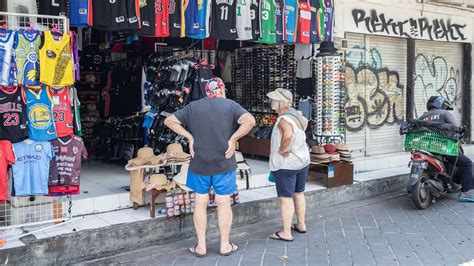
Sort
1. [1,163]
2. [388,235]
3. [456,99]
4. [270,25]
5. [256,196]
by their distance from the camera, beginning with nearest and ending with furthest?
[1,163] → [388,235] → [256,196] → [270,25] → [456,99]

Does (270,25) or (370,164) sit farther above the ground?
(270,25)

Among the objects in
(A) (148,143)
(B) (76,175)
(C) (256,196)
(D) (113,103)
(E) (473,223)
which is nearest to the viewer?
(B) (76,175)

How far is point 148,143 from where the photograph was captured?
8.91 metres

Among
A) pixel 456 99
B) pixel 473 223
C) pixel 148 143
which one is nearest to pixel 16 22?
pixel 148 143

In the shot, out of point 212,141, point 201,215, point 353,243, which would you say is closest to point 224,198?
point 201,215

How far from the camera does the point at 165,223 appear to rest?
6.23 m

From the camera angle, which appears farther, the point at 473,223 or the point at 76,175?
the point at 473,223

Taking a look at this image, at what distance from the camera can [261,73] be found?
10.3 meters

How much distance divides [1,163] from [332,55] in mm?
5762

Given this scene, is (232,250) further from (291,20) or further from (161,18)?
(291,20)

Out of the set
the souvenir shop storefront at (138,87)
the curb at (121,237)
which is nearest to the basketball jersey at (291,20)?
the souvenir shop storefront at (138,87)

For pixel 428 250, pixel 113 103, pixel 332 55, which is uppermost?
pixel 332 55

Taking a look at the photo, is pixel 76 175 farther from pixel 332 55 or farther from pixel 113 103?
pixel 332 55

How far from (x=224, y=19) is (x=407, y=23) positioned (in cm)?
511
